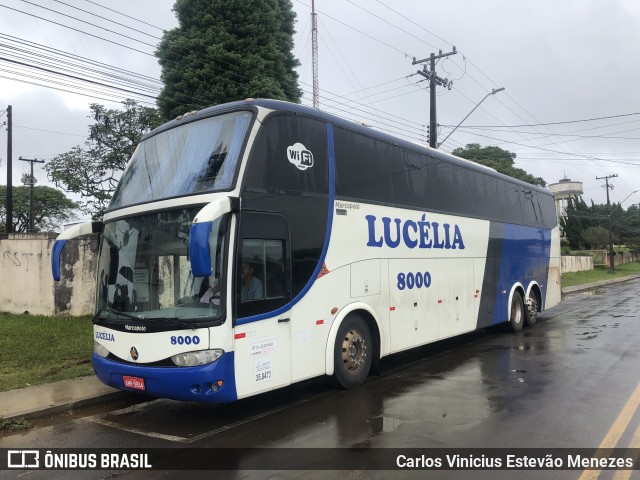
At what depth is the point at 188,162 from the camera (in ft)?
20.9

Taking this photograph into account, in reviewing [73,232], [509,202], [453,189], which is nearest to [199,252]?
[73,232]

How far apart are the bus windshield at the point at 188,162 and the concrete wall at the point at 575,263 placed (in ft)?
141

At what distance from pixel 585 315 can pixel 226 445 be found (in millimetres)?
14702

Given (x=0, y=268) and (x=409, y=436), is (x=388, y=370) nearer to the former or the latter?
(x=409, y=436)

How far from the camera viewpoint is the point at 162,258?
19.7 feet

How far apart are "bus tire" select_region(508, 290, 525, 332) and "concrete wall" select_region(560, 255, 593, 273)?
3352cm

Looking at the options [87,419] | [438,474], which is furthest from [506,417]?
[87,419]

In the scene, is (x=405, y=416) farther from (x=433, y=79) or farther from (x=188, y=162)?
(x=433, y=79)

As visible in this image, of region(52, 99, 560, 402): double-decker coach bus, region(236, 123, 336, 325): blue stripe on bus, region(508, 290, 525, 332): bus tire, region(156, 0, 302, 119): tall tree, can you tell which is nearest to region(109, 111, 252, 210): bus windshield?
region(52, 99, 560, 402): double-decker coach bus

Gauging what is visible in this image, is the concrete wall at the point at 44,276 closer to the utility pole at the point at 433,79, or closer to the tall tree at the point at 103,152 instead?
the tall tree at the point at 103,152

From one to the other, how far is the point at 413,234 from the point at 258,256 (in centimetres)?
370

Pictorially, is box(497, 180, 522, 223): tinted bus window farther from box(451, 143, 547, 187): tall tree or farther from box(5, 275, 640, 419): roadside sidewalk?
box(451, 143, 547, 187): tall tree

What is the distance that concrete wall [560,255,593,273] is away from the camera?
4422cm

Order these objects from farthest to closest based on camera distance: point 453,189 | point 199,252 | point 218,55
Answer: point 218,55
point 453,189
point 199,252
